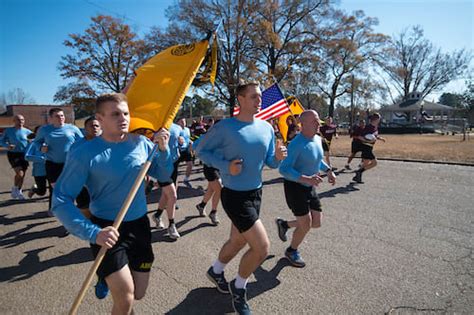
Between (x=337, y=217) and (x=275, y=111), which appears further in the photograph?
(x=275, y=111)

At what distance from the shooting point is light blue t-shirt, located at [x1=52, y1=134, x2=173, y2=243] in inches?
75.3

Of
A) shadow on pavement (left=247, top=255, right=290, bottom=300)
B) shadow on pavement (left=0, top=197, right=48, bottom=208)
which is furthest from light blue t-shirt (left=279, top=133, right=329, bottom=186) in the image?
shadow on pavement (left=0, top=197, right=48, bottom=208)

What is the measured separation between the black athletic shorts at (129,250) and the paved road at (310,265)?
93 cm

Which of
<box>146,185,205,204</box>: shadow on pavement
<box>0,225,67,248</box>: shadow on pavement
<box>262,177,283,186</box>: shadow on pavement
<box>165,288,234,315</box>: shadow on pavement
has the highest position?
<box>0,225,67,248</box>: shadow on pavement

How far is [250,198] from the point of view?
2.96 m

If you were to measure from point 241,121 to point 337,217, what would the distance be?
3704 mm

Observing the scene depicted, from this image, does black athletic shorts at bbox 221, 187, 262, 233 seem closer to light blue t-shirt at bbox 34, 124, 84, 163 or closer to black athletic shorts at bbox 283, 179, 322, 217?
black athletic shorts at bbox 283, 179, 322, 217

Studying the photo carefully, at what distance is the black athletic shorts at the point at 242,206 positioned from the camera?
284 centimetres

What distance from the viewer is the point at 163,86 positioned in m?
2.69

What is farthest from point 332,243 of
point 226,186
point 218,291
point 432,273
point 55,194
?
point 55,194

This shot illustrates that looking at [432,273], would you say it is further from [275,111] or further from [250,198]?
[275,111]

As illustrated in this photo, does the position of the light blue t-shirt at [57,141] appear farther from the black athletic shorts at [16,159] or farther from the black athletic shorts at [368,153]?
the black athletic shorts at [368,153]

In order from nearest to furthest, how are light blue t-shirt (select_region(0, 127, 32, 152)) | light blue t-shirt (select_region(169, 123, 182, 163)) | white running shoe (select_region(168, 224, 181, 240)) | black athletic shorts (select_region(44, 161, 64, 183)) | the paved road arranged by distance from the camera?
1. the paved road
2. white running shoe (select_region(168, 224, 181, 240))
3. black athletic shorts (select_region(44, 161, 64, 183))
4. light blue t-shirt (select_region(169, 123, 182, 163))
5. light blue t-shirt (select_region(0, 127, 32, 152))

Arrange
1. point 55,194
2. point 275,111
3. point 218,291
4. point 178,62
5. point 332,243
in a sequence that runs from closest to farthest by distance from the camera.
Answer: point 55,194, point 178,62, point 218,291, point 332,243, point 275,111
